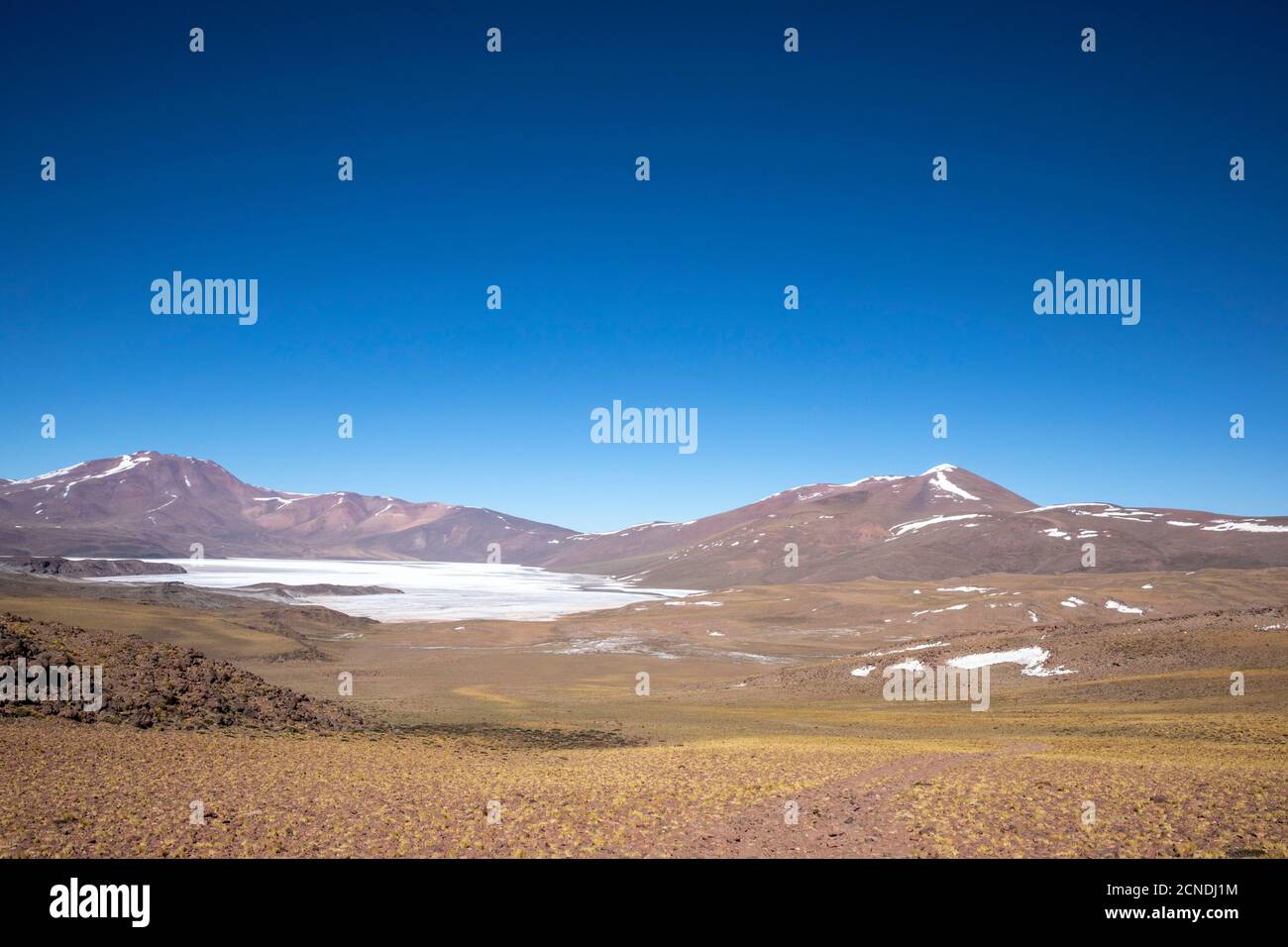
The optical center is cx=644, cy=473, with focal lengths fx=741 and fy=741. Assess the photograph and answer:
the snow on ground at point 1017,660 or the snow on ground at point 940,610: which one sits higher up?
the snow on ground at point 1017,660

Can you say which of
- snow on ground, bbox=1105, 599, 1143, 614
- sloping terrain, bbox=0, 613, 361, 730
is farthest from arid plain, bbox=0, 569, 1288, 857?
snow on ground, bbox=1105, 599, 1143, 614

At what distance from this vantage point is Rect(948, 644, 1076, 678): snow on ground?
5116 cm

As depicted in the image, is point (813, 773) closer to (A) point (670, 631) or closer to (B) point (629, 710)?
(B) point (629, 710)

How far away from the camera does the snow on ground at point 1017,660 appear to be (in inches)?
2014

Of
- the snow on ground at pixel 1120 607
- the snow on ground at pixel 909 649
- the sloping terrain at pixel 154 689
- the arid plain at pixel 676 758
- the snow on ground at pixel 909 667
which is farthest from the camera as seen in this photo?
the snow on ground at pixel 1120 607

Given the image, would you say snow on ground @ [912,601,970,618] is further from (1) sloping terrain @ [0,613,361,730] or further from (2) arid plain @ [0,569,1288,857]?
(1) sloping terrain @ [0,613,361,730]

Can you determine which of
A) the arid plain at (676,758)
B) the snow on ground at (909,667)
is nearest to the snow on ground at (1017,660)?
the arid plain at (676,758)

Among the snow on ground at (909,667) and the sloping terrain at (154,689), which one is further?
the snow on ground at (909,667)

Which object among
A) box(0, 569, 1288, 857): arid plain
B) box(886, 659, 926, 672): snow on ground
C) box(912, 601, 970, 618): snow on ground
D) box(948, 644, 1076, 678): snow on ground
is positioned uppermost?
box(0, 569, 1288, 857): arid plain

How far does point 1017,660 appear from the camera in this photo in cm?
5341

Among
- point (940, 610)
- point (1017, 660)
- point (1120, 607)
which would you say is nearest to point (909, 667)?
point (1017, 660)

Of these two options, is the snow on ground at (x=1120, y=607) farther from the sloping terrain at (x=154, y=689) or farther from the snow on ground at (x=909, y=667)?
the sloping terrain at (x=154, y=689)

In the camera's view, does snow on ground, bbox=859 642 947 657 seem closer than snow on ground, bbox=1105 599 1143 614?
Yes

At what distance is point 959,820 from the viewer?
53.8ft
